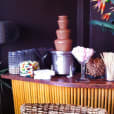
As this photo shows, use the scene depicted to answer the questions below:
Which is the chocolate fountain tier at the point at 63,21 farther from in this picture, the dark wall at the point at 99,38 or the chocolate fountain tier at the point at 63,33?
the dark wall at the point at 99,38

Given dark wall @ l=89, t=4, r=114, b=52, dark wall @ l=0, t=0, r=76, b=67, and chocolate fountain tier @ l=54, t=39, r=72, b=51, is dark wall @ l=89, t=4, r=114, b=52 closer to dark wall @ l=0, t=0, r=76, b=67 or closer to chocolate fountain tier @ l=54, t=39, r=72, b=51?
dark wall @ l=0, t=0, r=76, b=67

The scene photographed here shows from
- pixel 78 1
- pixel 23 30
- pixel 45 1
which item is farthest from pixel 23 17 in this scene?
pixel 78 1

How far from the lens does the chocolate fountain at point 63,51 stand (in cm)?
164

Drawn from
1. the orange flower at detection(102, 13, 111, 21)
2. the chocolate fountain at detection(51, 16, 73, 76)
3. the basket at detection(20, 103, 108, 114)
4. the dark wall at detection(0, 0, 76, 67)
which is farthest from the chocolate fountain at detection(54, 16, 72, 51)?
the orange flower at detection(102, 13, 111, 21)

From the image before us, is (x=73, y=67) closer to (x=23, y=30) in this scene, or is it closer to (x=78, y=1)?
(x=23, y=30)

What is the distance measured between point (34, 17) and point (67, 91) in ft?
3.34

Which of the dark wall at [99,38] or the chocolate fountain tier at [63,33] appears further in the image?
the dark wall at [99,38]

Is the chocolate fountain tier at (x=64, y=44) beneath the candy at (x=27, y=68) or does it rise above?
above

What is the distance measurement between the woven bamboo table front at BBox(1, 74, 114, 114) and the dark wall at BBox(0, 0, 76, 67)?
47 centimetres

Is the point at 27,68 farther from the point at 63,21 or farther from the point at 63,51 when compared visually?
the point at 63,21

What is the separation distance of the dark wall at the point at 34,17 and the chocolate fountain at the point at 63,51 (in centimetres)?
49

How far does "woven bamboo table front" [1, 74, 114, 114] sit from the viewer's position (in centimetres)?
146

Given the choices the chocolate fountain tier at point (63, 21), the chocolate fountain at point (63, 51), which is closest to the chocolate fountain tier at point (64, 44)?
the chocolate fountain at point (63, 51)

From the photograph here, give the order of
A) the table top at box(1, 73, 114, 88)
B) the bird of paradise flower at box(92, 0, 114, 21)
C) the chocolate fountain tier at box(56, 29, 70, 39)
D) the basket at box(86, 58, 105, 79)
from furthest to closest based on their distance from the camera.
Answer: the bird of paradise flower at box(92, 0, 114, 21), the chocolate fountain tier at box(56, 29, 70, 39), the basket at box(86, 58, 105, 79), the table top at box(1, 73, 114, 88)
